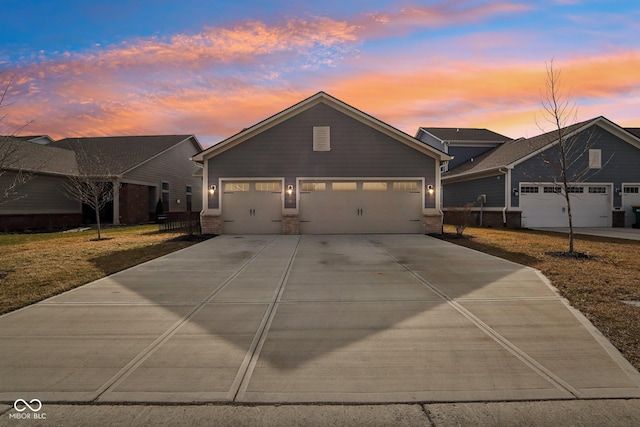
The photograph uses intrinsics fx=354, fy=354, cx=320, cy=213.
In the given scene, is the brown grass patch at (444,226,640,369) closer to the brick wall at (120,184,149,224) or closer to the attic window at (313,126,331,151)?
the attic window at (313,126,331,151)

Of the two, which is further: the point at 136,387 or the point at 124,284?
the point at 124,284

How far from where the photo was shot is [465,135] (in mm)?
28703

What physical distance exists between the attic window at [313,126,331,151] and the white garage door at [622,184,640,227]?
697 inches

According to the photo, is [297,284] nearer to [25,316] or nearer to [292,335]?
[292,335]

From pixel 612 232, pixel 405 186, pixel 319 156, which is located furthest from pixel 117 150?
pixel 612 232

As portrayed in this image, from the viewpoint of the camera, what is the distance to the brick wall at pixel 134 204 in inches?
919

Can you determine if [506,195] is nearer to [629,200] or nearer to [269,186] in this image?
[629,200]

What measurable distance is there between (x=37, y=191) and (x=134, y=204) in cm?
528

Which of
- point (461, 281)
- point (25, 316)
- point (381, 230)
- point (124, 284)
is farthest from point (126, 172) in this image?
point (461, 281)

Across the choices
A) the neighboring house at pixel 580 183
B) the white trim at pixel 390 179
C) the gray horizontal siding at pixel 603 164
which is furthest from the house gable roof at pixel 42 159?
the gray horizontal siding at pixel 603 164

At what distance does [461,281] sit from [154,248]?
9.75 metres

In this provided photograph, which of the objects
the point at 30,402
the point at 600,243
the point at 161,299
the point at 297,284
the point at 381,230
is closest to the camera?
the point at 30,402

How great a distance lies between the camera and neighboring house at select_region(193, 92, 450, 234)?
16219mm

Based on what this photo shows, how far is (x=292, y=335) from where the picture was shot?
4473mm
